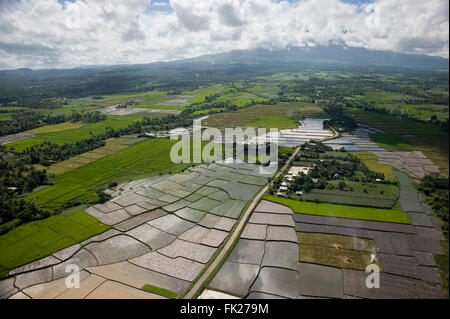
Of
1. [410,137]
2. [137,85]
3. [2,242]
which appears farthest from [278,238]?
[137,85]

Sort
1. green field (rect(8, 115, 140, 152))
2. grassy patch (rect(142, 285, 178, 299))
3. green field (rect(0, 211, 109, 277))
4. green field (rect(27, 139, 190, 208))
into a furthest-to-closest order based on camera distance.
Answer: green field (rect(8, 115, 140, 152)) < green field (rect(27, 139, 190, 208)) < green field (rect(0, 211, 109, 277)) < grassy patch (rect(142, 285, 178, 299))

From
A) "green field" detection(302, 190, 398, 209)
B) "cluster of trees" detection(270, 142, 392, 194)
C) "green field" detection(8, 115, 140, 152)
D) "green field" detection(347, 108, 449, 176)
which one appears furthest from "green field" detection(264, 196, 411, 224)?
"green field" detection(8, 115, 140, 152)

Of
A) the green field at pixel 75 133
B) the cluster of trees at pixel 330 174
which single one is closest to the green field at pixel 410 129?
→ the cluster of trees at pixel 330 174

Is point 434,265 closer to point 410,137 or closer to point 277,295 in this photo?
point 277,295

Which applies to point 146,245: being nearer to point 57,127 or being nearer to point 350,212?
point 350,212

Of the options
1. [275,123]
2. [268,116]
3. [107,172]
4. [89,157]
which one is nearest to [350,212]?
[107,172]

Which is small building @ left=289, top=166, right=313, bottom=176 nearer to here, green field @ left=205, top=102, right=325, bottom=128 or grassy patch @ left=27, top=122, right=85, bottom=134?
green field @ left=205, top=102, right=325, bottom=128
